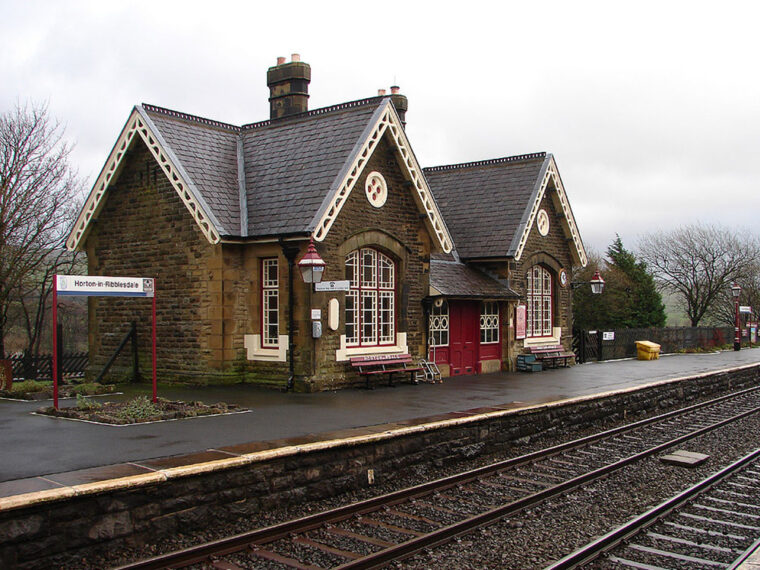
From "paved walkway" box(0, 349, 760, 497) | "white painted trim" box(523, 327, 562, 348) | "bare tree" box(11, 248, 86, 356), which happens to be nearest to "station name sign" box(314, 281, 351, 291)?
"paved walkway" box(0, 349, 760, 497)

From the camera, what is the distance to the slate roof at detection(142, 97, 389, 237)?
1609 centimetres

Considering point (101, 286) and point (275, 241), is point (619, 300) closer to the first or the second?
point (275, 241)

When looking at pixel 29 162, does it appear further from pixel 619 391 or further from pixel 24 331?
pixel 619 391

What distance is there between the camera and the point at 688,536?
322 inches

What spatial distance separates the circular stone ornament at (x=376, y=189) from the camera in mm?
17062

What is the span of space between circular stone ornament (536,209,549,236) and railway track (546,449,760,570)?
1409 cm

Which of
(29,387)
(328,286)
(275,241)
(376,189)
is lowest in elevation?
(29,387)

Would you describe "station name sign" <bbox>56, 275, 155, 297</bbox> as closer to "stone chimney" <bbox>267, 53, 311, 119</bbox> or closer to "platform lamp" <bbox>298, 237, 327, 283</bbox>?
"platform lamp" <bbox>298, 237, 327, 283</bbox>

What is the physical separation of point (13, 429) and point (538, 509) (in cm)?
733

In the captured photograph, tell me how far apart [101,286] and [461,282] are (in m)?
10.9

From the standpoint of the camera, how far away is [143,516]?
7504 millimetres

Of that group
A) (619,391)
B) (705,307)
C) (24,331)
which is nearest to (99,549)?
(619,391)

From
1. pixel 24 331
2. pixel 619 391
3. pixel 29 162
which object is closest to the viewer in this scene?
pixel 619 391

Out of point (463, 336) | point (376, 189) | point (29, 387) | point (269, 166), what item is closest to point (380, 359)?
point (376, 189)
